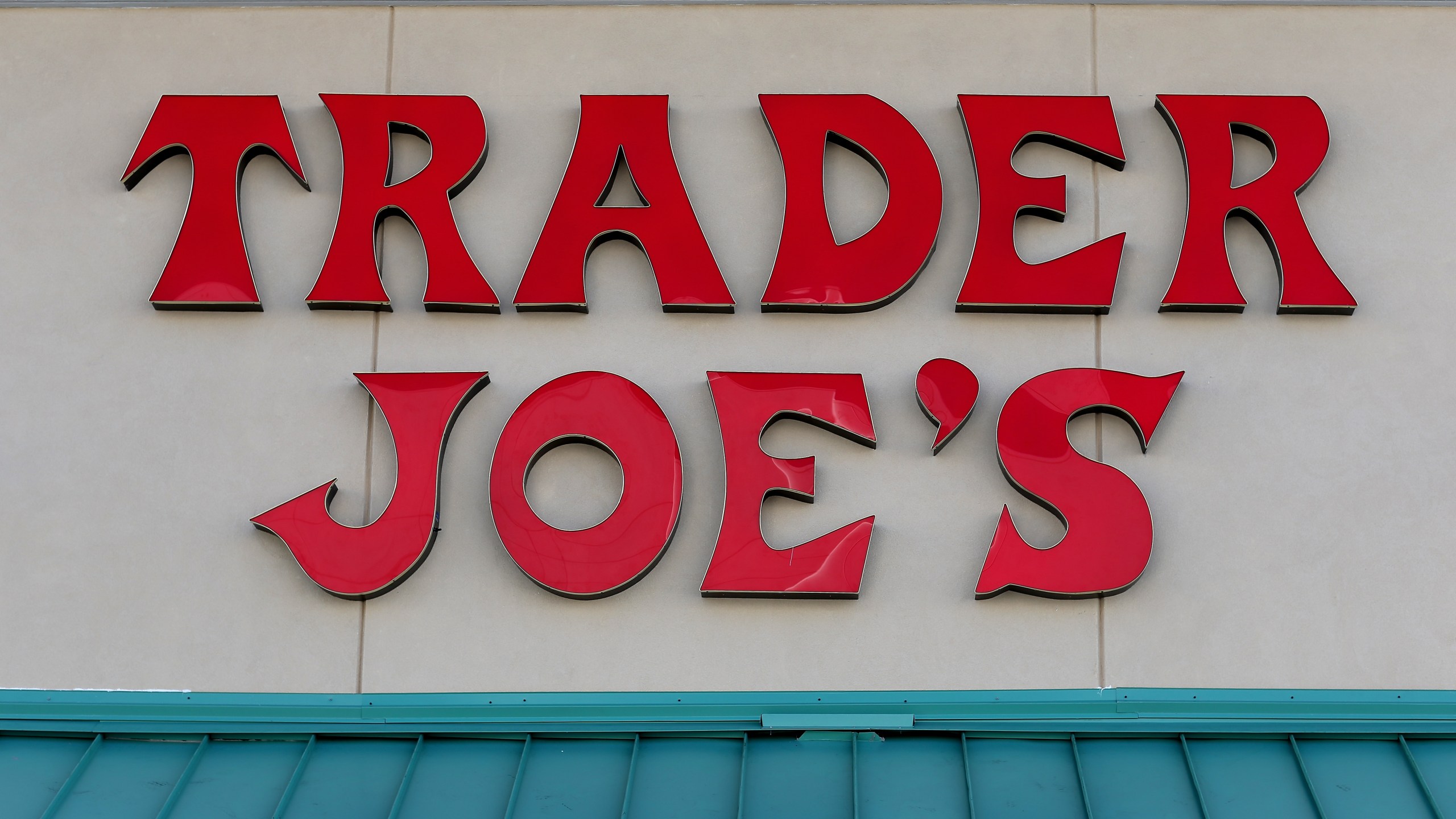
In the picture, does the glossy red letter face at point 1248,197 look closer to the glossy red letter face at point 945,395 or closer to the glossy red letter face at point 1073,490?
the glossy red letter face at point 1073,490

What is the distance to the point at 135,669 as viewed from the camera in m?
5.35

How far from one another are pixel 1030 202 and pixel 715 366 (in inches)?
70.6

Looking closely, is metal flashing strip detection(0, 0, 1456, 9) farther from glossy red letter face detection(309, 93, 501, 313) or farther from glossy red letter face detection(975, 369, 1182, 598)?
glossy red letter face detection(975, 369, 1182, 598)

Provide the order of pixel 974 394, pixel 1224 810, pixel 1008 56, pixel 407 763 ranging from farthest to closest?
pixel 1008 56 → pixel 974 394 → pixel 407 763 → pixel 1224 810

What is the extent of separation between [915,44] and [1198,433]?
8.22 ft

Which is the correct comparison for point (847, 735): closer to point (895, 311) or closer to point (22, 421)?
point (895, 311)

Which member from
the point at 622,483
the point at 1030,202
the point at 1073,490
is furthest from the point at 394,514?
the point at 1030,202

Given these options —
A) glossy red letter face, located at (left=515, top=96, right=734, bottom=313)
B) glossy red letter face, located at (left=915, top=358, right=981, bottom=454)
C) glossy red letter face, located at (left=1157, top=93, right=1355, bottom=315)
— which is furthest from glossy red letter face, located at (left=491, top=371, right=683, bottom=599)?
glossy red letter face, located at (left=1157, top=93, right=1355, bottom=315)

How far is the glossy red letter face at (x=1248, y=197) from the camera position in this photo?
550 centimetres

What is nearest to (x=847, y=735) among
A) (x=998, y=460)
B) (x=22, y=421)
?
(x=998, y=460)

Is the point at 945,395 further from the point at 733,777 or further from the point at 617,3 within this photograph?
the point at 617,3

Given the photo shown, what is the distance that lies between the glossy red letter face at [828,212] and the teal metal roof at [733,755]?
1941mm

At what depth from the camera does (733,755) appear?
504 centimetres

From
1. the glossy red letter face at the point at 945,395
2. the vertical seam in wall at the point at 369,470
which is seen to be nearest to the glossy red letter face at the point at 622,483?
the vertical seam in wall at the point at 369,470
